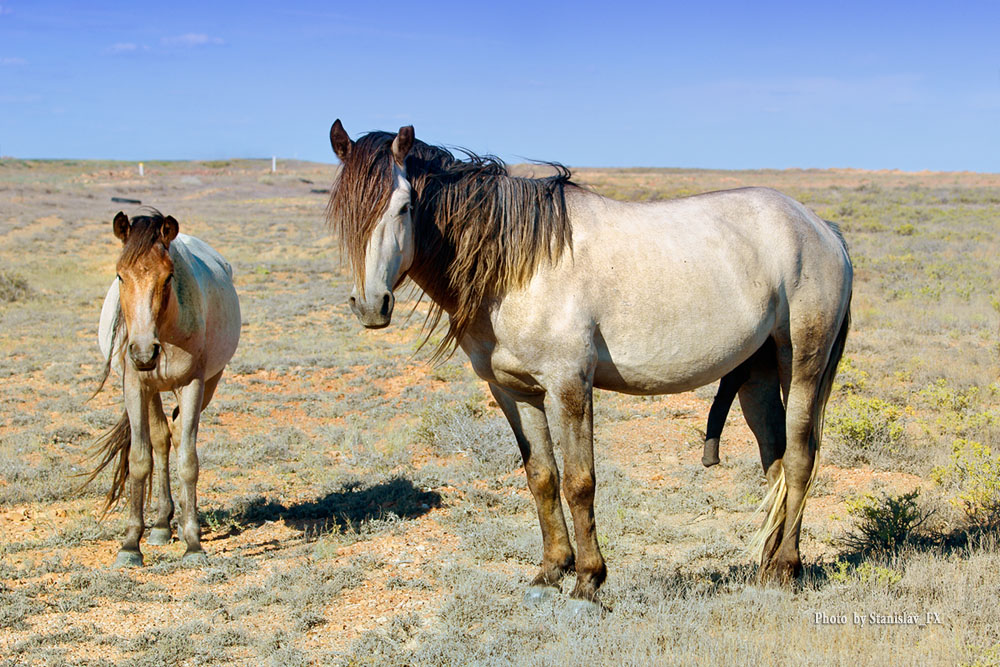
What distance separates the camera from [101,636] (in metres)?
4.15

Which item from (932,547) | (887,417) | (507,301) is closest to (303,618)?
(507,301)

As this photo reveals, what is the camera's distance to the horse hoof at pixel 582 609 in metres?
3.89

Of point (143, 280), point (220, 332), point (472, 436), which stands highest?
point (143, 280)

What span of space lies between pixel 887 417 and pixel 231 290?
5.92m

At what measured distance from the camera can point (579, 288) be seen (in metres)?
3.86

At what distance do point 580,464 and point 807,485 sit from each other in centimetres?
144

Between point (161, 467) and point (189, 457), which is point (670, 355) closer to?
point (189, 457)

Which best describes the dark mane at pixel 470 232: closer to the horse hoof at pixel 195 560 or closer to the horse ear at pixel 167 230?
the horse ear at pixel 167 230

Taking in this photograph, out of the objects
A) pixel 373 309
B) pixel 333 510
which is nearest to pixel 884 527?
pixel 373 309

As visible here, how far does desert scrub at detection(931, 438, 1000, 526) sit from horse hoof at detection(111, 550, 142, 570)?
5.45 meters

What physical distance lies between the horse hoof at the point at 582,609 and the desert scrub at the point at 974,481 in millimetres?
2782

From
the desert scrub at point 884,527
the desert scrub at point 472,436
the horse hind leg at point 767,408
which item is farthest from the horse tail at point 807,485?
the desert scrub at point 472,436

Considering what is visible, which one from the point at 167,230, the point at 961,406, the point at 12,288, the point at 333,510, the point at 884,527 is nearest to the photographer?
the point at 884,527

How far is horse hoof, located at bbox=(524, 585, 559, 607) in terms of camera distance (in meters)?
4.21
